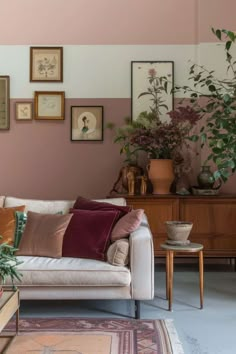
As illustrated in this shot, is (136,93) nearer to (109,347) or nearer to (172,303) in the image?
(172,303)

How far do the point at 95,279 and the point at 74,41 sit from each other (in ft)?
9.18

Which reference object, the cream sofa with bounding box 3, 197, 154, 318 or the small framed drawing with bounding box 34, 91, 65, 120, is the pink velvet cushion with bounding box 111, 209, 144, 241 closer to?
the cream sofa with bounding box 3, 197, 154, 318

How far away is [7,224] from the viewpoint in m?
3.54

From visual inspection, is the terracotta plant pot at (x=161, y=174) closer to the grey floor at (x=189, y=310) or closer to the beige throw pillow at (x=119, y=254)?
the grey floor at (x=189, y=310)

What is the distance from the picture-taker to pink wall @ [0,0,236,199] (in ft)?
15.8

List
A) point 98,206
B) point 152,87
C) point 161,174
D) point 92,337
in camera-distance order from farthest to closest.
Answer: point 152,87 → point 161,174 → point 98,206 → point 92,337

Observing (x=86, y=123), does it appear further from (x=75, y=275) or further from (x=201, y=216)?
(x=75, y=275)

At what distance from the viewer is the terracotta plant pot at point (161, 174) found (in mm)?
4492

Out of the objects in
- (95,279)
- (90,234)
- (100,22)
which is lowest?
(95,279)

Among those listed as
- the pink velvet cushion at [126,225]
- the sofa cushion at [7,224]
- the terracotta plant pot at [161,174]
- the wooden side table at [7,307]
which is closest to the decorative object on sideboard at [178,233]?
the pink velvet cushion at [126,225]

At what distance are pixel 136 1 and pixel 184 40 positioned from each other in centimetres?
66

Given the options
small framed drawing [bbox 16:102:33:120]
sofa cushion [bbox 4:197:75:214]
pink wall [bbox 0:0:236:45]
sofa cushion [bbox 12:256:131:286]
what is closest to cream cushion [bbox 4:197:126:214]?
sofa cushion [bbox 4:197:75:214]

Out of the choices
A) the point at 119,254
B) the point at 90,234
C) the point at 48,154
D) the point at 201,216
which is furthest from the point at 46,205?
the point at 201,216

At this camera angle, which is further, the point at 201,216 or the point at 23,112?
the point at 23,112
